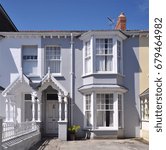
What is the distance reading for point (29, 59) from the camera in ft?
71.2

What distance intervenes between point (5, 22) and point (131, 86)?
12.2 metres

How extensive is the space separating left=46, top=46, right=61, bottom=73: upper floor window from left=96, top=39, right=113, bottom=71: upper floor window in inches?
114

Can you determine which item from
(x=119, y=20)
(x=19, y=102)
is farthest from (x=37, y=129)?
(x=119, y=20)

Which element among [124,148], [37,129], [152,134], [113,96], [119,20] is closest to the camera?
[152,134]

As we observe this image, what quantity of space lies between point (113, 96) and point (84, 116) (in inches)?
96.4

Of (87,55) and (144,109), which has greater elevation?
(87,55)

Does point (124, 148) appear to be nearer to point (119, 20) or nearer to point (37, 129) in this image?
point (37, 129)

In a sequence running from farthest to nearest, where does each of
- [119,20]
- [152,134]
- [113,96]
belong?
[119,20] → [113,96] → [152,134]

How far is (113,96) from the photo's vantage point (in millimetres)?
20609

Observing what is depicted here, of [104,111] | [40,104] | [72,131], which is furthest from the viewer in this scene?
[104,111]

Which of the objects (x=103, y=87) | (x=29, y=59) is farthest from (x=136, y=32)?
(x=29, y=59)

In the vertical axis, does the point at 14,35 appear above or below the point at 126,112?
above

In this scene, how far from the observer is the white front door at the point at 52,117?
2155 centimetres

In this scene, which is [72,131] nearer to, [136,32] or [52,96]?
[52,96]
